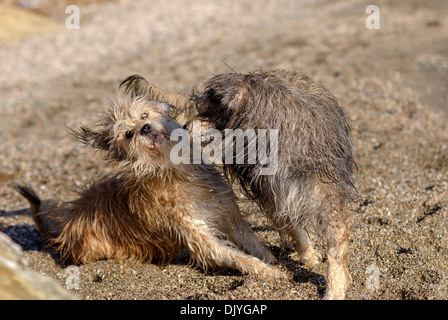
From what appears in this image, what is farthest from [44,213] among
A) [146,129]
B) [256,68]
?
[256,68]

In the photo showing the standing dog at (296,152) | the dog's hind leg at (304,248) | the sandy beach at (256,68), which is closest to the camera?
the standing dog at (296,152)

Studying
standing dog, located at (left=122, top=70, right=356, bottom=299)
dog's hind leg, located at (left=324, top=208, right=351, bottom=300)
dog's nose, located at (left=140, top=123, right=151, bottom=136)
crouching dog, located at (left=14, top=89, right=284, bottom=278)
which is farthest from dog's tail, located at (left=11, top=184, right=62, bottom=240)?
dog's hind leg, located at (left=324, top=208, right=351, bottom=300)

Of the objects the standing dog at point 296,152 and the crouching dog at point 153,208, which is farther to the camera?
the crouching dog at point 153,208

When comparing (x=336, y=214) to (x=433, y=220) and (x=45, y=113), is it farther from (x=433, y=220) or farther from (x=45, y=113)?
(x=45, y=113)

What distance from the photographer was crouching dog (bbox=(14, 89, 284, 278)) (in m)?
3.97

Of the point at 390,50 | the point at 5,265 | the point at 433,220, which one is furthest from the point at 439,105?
the point at 5,265

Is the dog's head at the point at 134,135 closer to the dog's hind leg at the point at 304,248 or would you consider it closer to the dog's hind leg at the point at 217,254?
the dog's hind leg at the point at 217,254

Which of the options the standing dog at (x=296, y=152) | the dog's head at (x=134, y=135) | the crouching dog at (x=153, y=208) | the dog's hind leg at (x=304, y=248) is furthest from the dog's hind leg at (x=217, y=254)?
the dog's head at (x=134, y=135)

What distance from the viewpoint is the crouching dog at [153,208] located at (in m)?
3.97

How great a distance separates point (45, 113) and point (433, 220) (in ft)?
22.6

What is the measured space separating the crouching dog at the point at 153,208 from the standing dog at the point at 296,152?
43 cm

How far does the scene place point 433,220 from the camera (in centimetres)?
455

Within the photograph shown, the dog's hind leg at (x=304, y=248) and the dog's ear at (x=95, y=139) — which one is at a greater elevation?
the dog's ear at (x=95, y=139)

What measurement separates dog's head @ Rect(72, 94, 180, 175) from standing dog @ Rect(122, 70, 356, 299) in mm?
450
